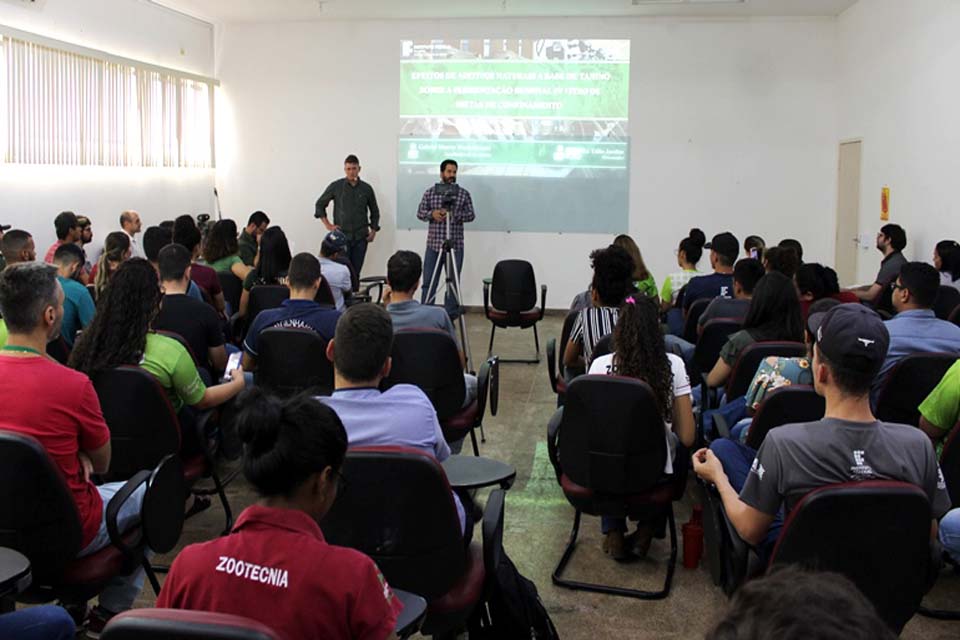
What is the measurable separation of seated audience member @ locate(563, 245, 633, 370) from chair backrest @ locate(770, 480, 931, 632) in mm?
1913

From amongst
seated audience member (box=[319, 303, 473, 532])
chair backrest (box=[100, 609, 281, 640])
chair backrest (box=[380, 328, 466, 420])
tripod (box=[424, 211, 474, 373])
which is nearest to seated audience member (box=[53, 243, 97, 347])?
chair backrest (box=[380, 328, 466, 420])

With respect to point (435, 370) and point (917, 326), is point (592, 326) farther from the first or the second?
point (917, 326)

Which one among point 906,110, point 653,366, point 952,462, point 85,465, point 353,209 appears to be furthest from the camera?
point 353,209

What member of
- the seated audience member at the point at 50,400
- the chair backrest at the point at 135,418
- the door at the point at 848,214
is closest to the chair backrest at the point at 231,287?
the chair backrest at the point at 135,418

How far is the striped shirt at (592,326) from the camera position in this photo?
12.9 ft

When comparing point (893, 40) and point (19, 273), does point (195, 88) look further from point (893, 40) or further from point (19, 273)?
point (19, 273)

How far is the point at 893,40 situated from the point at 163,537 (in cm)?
747

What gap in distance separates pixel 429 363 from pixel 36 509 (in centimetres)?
182

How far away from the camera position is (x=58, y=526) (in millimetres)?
2248

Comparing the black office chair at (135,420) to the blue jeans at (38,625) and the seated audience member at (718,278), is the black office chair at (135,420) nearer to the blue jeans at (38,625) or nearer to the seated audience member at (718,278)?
the blue jeans at (38,625)

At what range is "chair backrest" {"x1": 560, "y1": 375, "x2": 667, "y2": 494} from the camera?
9.73 ft

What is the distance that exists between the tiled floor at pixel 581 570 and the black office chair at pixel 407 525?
830 mm

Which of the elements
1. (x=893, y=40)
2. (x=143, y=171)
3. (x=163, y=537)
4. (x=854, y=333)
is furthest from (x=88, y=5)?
(x=854, y=333)

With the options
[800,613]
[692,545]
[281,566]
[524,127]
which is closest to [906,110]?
[524,127]
